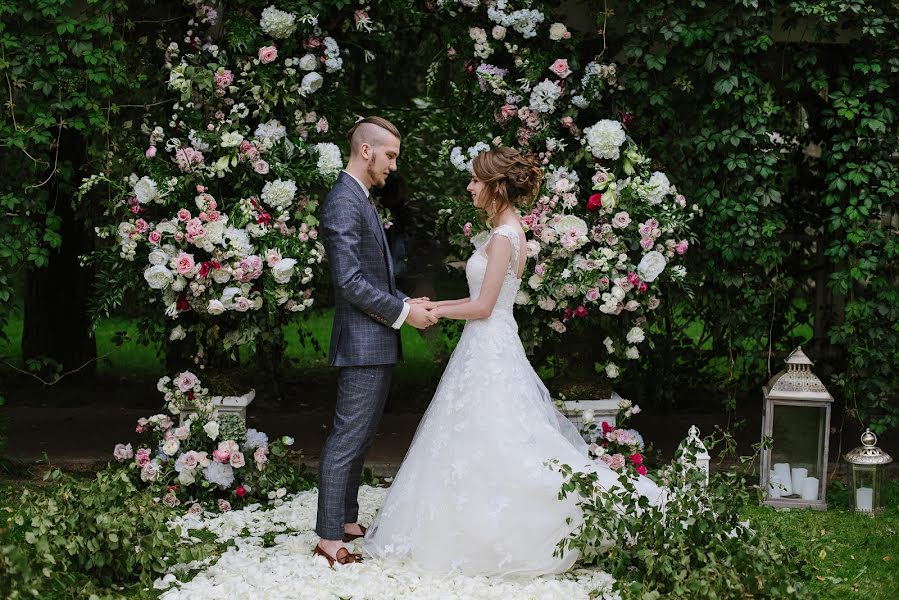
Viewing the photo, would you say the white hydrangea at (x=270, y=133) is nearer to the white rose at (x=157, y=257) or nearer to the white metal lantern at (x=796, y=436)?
the white rose at (x=157, y=257)

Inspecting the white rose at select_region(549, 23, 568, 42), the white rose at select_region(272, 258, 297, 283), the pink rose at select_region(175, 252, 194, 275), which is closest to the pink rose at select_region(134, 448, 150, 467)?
the pink rose at select_region(175, 252, 194, 275)

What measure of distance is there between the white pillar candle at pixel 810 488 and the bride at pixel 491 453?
1.17 m

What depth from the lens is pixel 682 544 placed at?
384 cm

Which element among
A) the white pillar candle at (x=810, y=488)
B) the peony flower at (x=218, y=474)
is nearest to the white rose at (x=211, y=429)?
the peony flower at (x=218, y=474)

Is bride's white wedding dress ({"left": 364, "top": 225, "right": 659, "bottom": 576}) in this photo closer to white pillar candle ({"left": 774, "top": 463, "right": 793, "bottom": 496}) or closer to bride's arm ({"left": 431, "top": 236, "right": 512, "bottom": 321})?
bride's arm ({"left": 431, "top": 236, "right": 512, "bottom": 321})

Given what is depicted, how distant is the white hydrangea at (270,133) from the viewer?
506 cm

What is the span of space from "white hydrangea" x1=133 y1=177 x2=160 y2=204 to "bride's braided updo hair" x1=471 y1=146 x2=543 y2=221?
1655mm

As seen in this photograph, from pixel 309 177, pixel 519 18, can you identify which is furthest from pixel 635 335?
pixel 309 177

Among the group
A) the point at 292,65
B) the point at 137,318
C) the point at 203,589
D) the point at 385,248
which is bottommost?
the point at 203,589

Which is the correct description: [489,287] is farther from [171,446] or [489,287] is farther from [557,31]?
[171,446]

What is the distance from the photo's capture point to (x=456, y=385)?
4254 millimetres

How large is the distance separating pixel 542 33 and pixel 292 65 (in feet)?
4.28

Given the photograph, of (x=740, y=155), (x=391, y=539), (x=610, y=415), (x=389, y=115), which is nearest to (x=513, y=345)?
(x=391, y=539)

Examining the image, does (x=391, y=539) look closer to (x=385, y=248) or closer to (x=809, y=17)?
(x=385, y=248)
